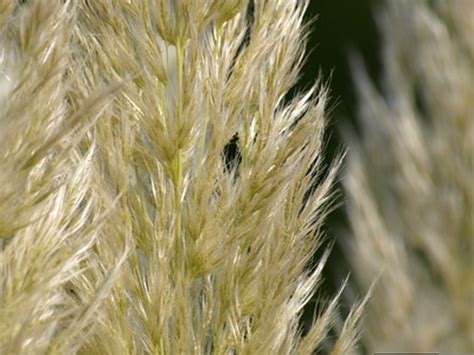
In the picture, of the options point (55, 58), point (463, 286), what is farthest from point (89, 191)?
point (463, 286)

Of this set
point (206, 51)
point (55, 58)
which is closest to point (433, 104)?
point (206, 51)

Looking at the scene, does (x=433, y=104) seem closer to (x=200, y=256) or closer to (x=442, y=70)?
(x=442, y=70)

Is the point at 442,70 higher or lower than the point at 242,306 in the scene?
higher

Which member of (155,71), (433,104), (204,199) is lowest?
(204,199)

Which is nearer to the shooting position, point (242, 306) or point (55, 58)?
point (55, 58)

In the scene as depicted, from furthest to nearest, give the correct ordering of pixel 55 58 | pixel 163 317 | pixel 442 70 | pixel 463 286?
pixel 442 70 → pixel 463 286 → pixel 163 317 → pixel 55 58

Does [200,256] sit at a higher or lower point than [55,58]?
lower

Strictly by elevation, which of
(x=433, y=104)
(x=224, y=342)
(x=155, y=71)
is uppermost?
(x=433, y=104)

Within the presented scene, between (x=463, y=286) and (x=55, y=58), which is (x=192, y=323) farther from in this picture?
(x=463, y=286)

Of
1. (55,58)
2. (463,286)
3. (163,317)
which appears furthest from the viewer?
(463,286)
